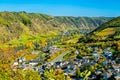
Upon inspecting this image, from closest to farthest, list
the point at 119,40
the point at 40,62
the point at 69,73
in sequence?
the point at 69,73 < the point at 40,62 < the point at 119,40

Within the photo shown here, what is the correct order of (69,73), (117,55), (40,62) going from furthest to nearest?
(40,62), (117,55), (69,73)

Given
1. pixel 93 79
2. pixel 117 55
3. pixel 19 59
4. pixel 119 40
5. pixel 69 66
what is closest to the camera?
pixel 93 79

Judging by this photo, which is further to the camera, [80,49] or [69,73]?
[80,49]

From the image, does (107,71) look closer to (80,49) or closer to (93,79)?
(93,79)

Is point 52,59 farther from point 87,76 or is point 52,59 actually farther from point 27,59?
point 87,76

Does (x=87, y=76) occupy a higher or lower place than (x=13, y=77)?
lower

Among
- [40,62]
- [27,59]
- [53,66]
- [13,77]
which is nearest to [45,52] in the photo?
[27,59]

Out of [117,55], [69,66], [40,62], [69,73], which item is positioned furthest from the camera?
[40,62]

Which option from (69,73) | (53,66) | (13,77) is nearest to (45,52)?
(53,66)

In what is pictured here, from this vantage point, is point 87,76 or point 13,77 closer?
point 13,77

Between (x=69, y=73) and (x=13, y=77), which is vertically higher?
(x=13, y=77)
